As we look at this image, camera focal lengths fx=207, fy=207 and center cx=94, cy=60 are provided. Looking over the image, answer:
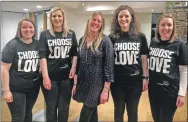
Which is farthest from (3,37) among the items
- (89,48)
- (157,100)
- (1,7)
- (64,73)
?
(157,100)

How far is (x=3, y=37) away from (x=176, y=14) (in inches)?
53.1

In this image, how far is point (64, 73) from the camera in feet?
5.28

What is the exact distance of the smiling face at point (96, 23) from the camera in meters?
1.44

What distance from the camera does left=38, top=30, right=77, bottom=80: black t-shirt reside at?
1.54m

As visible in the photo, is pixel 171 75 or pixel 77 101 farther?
pixel 77 101

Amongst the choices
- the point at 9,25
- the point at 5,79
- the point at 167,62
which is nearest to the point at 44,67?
the point at 5,79

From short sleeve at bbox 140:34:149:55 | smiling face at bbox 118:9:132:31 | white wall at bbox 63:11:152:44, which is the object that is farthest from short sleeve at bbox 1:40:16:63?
short sleeve at bbox 140:34:149:55

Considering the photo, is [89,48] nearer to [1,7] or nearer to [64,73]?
[64,73]

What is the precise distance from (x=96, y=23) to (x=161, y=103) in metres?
0.75

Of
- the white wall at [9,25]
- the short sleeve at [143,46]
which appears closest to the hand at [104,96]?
the short sleeve at [143,46]

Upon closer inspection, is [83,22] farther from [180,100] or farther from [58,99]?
[180,100]

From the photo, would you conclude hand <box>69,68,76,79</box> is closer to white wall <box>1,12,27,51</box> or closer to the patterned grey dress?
the patterned grey dress

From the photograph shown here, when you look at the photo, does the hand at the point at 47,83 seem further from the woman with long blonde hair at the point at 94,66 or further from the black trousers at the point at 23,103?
the woman with long blonde hair at the point at 94,66

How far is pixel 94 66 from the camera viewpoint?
143 centimetres
